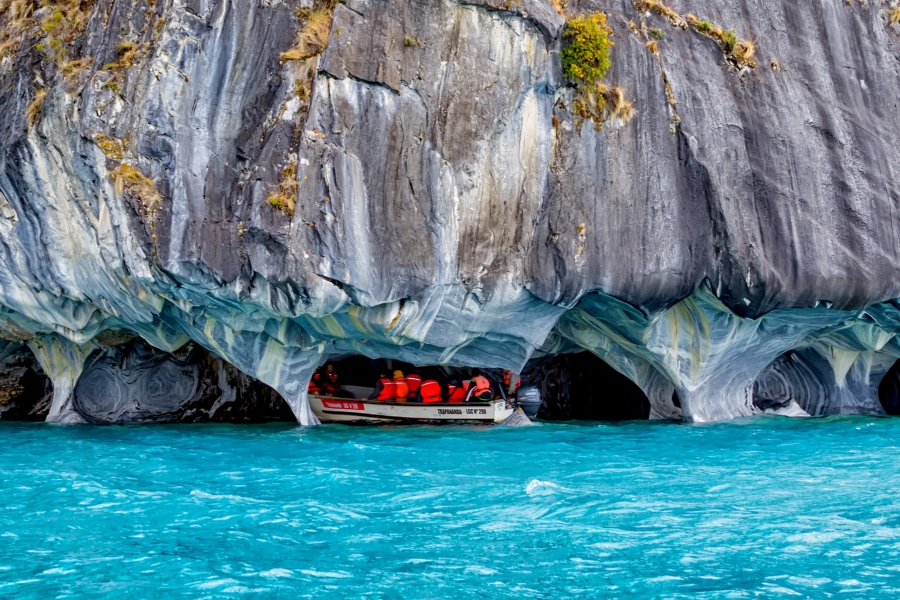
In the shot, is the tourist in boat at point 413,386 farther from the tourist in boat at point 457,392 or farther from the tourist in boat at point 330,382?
the tourist in boat at point 330,382

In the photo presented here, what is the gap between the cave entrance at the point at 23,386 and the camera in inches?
933

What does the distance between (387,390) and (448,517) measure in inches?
398

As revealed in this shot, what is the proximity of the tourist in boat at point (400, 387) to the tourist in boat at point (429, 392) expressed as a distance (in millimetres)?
337

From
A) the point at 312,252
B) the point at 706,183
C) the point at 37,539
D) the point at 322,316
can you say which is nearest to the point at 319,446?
the point at 322,316

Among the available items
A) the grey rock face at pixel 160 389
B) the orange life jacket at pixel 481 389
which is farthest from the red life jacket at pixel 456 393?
the grey rock face at pixel 160 389

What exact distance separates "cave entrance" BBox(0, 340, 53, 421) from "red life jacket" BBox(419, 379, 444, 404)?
31.8 feet

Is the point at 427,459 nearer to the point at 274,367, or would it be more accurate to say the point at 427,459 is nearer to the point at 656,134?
the point at 274,367

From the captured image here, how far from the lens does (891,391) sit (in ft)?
84.1

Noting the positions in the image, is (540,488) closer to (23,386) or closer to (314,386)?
(314,386)

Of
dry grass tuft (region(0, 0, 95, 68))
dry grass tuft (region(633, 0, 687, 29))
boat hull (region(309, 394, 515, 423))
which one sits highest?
dry grass tuft (region(633, 0, 687, 29))

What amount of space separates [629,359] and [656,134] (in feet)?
19.1

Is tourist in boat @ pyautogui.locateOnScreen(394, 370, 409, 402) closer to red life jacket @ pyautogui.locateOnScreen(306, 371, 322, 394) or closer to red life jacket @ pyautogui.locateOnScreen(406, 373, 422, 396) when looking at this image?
red life jacket @ pyautogui.locateOnScreen(406, 373, 422, 396)

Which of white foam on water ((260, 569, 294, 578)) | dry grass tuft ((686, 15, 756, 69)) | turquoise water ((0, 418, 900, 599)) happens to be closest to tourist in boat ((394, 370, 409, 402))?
turquoise water ((0, 418, 900, 599))

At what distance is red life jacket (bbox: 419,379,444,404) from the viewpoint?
2228cm
